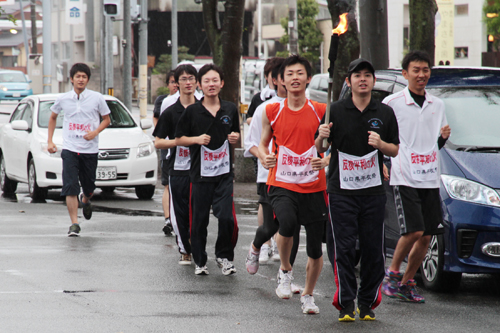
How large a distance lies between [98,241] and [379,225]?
4539 mm

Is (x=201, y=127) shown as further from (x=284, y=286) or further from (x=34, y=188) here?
(x=34, y=188)

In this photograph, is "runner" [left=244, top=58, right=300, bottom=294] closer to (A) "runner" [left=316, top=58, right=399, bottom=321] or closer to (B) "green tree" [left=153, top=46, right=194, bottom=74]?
(A) "runner" [left=316, top=58, right=399, bottom=321]

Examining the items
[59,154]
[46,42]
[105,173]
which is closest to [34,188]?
[59,154]

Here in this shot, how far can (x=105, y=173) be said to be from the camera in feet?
43.1

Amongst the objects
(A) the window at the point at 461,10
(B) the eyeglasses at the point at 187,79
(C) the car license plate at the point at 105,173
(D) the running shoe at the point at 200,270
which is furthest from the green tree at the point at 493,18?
(D) the running shoe at the point at 200,270

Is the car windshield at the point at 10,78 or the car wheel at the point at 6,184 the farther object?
the car windshield at the point at 10,78

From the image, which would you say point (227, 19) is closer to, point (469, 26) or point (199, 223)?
point (199, 223)

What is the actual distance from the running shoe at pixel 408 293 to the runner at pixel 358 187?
27.7 inches

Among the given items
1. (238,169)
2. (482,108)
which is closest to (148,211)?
(238,169)

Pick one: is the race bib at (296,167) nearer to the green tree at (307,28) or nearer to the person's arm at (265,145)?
the person's arm at (265,145)

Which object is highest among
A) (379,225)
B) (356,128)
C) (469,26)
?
(469,26)

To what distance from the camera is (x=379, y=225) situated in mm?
5961

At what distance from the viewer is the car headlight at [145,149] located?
1361 cm

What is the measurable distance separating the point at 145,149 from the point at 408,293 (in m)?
7.80
